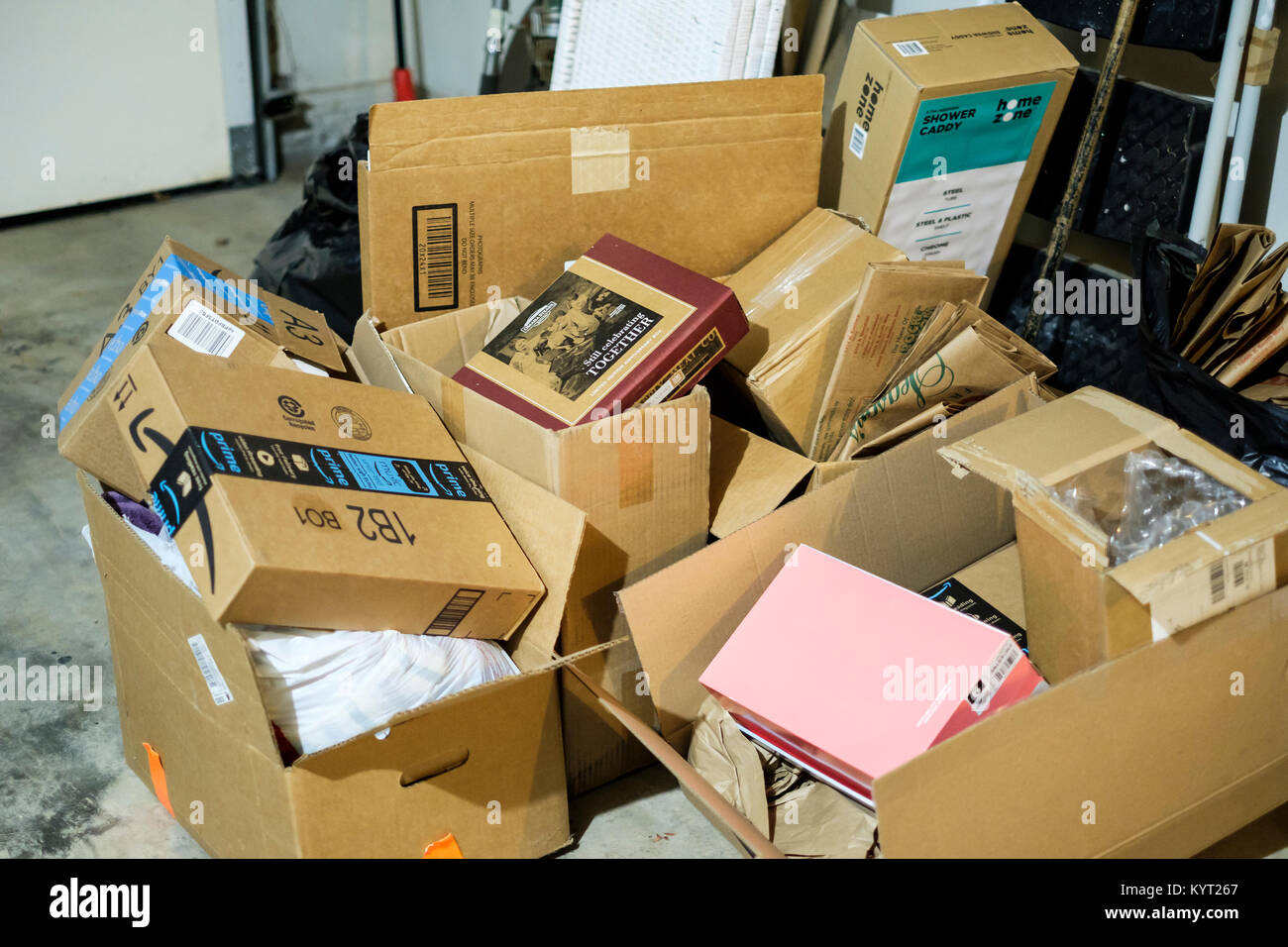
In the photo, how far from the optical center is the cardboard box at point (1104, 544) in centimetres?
128

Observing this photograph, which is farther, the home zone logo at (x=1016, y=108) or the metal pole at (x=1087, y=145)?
the home zone logo at (x=1016, y=108)

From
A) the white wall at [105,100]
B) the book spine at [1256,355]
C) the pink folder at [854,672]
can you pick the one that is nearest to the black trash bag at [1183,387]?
the book spine at [1256,355]

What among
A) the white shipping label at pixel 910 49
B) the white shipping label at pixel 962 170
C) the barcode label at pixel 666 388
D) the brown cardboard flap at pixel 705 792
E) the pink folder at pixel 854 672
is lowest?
the brown cardboard flap at pixel 705 792

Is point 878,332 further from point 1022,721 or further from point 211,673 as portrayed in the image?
point 211,673

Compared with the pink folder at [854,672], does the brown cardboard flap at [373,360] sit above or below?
above

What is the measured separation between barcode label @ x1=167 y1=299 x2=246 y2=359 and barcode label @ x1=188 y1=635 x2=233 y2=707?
1.36 feet

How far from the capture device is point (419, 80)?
169 inches

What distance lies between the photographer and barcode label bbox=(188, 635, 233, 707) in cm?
137

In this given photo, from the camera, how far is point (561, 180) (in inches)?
73.2

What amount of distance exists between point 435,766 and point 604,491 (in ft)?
1.38

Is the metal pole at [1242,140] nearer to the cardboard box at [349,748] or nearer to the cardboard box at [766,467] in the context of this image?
the cardboard box at [766,467]

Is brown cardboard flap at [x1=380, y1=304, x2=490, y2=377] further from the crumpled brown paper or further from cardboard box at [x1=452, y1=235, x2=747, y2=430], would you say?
the crumpled brown paper

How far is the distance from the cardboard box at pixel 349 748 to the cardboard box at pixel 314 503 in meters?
0.07
